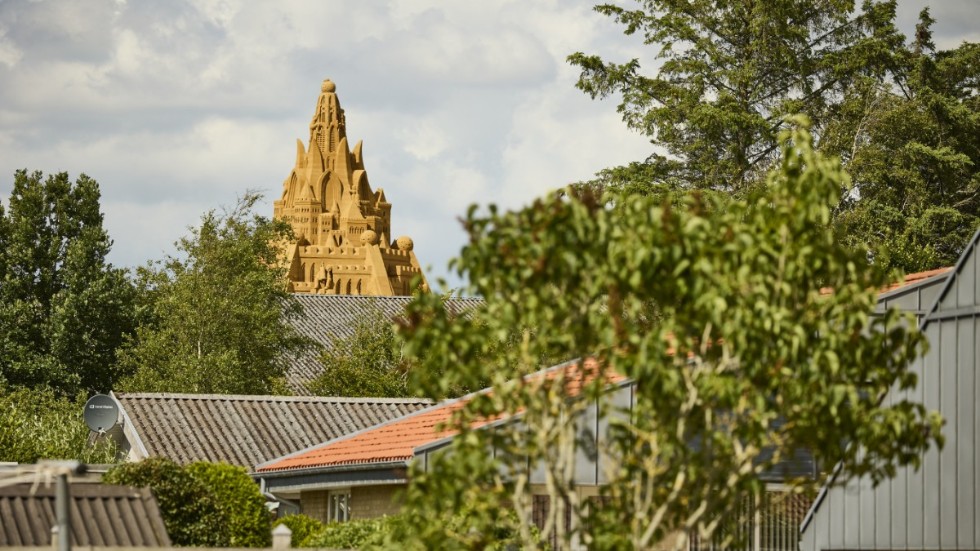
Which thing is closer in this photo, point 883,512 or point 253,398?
point 883,512

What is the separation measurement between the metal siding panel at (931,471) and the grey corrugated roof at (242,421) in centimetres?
1661

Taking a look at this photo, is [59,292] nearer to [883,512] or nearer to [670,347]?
[883,512]

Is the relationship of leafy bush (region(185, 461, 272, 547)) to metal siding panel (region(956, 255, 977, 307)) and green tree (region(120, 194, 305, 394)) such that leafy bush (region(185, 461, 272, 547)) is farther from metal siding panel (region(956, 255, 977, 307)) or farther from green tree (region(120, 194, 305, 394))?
green tree (region(120, 194, 305, 394))

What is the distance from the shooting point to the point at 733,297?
34.9 feet

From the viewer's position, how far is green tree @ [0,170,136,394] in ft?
163

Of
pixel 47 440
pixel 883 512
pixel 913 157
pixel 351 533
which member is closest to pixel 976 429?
pixel 883 512

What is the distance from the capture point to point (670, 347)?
11.0 m

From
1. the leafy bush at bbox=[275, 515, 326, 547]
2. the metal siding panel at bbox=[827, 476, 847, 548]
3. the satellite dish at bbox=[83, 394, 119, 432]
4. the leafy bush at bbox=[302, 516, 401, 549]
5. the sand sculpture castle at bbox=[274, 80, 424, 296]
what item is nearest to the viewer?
the metal siding panel at bbox=[827, 476, 847, 548]

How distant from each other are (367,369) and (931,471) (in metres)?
29.2

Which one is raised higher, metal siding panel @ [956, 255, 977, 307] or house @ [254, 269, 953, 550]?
metal siding panel @ [956, 255, 977, 307]

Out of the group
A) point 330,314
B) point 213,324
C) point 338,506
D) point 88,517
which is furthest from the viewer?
point 330,314

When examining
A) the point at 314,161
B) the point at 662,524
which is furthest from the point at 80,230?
the point at 314,161

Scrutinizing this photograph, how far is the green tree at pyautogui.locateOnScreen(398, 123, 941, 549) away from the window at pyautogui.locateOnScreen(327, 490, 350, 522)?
14.6 m

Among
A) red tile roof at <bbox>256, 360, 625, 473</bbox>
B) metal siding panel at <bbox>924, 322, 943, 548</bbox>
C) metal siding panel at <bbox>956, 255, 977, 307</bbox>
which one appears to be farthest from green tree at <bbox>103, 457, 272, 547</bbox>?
metal siding panel at <bbox>956, 255, 977, 307</bbox>
